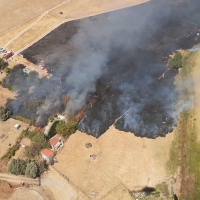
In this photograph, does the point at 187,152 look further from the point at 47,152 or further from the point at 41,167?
the point at 41,167

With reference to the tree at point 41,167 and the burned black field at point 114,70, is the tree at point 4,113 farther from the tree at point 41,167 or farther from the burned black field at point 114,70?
the tree at point 41,167

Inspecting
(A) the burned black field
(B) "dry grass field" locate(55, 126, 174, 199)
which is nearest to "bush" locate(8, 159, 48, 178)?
(B) "dry grass field" locate(55, 126, 174, 199)

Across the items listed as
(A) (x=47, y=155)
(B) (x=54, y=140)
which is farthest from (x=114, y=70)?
(A) (x=47, y=155)

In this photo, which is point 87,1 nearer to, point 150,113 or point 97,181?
point 150,113

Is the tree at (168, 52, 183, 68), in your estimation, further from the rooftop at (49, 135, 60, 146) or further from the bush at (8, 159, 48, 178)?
the bush at (8, 159, 48, 178)

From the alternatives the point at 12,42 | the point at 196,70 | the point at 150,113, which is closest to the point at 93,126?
the point at 150,113
